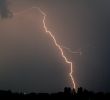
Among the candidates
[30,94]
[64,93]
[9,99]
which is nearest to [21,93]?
[30,94]

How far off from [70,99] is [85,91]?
69.3 feet

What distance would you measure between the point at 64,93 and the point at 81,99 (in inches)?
679

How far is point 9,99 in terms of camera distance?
114m

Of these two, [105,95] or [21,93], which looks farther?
[21,93]

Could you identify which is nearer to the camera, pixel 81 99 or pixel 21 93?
pixel 81 99

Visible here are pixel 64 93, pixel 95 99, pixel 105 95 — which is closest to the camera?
pixel 95 99

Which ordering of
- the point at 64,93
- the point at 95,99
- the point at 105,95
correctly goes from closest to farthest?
the point at 95,99 < the point at 105,95 < the point at 64,93

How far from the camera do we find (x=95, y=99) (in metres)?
113

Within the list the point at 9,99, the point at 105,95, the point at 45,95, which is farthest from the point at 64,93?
the point at 9,99

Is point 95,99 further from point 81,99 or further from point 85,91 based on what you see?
point 85,91

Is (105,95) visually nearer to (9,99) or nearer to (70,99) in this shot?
(70,99)

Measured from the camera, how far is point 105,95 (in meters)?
124

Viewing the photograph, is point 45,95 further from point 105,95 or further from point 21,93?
point 105,95

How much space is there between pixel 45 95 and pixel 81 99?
18.5 m
